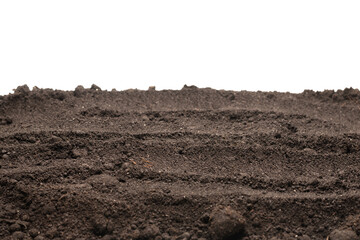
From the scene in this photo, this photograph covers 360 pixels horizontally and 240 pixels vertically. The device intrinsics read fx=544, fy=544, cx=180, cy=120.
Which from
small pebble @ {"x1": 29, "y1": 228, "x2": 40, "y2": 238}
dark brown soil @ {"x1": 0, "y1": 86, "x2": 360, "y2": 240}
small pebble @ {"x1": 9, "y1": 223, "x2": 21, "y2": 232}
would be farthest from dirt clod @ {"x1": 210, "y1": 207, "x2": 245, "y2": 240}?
small pebble @ {"x1": 9, "y1": 223, "x2": 21, "y2": 232}

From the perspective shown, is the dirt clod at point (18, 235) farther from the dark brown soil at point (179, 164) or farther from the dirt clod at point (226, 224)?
the dirt clod at point (226, 224)

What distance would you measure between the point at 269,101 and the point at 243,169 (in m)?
1.21

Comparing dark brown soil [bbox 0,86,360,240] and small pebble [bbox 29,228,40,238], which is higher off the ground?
dark brown soil [bbox 0,86,360,240]

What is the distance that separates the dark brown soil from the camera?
3.23m

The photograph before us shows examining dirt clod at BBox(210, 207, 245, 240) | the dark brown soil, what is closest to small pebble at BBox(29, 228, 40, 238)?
the dark brown soil

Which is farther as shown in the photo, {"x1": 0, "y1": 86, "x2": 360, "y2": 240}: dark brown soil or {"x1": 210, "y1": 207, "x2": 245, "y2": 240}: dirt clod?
{"x1": 0, "y1": 86, "x2": 360, "y2": 240}: dark brown soil

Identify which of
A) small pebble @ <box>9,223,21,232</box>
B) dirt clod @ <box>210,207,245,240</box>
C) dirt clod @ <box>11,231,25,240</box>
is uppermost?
dirt clod @ <box>210,207,245,240</box>

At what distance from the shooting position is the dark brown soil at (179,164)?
3.23 meters

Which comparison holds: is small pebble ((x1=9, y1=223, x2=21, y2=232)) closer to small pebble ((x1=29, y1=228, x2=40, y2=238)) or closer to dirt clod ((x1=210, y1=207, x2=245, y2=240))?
small pebble ((x1=29, y1=228, x2=40, y2=238))

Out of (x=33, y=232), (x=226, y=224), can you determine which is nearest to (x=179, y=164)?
(x=226, y=224)

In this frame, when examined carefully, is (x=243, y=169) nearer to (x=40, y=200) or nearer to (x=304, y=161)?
(x=304, y=161)

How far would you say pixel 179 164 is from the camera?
3793 millimetres

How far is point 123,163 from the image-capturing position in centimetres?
371

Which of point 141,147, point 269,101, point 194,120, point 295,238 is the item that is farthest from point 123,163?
point 269,101
